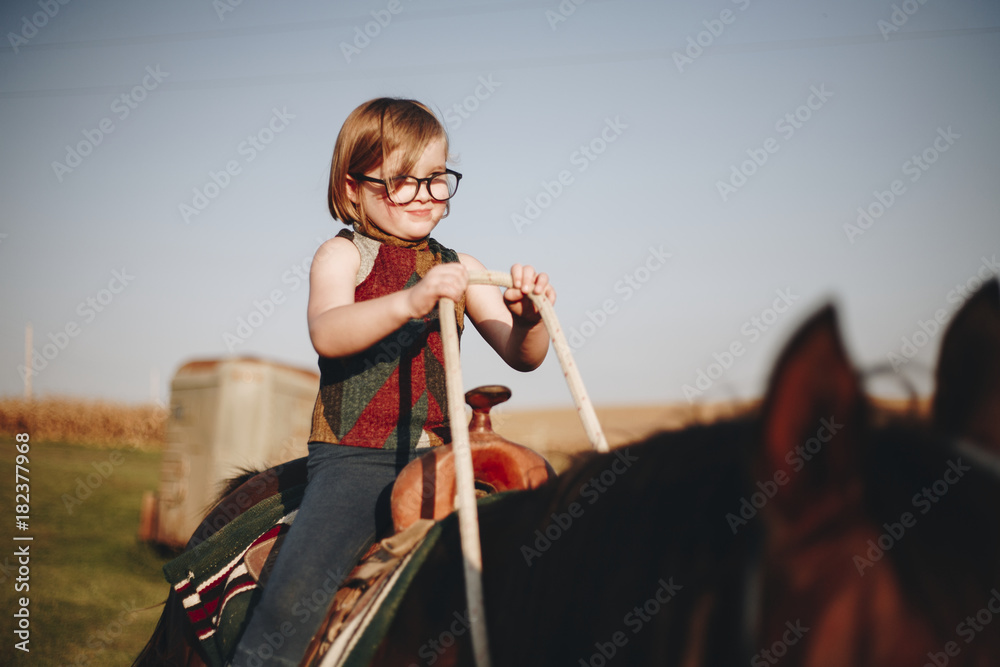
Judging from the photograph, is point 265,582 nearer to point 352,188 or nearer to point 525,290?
point 525,290

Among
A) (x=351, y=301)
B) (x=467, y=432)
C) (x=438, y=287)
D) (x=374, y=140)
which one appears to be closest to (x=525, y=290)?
(x=438, y=287)

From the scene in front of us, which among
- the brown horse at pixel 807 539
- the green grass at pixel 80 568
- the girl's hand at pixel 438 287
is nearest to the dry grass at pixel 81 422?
the green grass at pixel 80 568

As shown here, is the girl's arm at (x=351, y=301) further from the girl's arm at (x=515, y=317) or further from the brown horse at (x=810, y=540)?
the brown horse at (x=810, y=540)

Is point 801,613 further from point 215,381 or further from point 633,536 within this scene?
point 215,381

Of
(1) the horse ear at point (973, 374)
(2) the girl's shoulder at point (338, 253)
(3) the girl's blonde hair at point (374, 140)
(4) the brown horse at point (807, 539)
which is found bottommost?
(4) the brown horse at point (807, 539)

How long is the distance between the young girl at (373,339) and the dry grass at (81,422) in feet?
64.4

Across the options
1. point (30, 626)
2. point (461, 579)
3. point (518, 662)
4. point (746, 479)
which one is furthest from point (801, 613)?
point (30, 626)

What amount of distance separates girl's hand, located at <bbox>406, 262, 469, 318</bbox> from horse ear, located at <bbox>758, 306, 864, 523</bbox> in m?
0.77

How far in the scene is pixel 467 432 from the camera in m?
1.37

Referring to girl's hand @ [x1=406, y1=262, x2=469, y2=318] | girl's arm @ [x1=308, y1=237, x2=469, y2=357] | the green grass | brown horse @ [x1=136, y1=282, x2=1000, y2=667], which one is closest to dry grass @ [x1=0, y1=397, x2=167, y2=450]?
the green grass

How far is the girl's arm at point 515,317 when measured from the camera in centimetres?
157

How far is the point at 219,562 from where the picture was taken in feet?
6.49

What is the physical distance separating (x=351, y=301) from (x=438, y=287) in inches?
18.7

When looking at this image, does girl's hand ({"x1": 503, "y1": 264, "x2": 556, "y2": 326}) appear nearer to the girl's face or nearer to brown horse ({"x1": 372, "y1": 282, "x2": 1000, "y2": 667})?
the girl's face
